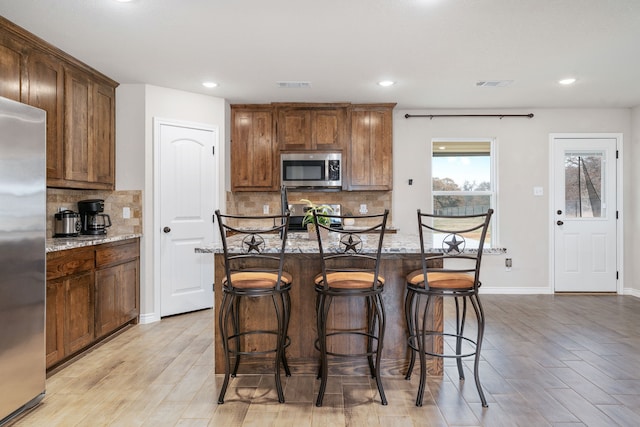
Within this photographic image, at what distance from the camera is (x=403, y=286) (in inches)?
109

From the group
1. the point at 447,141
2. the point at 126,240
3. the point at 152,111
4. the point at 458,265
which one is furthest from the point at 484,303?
the point at 152,111

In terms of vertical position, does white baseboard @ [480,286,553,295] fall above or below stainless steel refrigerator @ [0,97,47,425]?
below

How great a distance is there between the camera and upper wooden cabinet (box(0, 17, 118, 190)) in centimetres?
292

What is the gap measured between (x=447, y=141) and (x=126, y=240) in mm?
4032

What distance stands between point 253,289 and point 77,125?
2443 millimetres

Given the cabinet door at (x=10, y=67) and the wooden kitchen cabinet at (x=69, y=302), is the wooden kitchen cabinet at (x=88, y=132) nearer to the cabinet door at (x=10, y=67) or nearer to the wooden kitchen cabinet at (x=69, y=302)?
the cabinet door at (x=10, y=67)

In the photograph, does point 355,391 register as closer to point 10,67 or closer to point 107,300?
point 107,300

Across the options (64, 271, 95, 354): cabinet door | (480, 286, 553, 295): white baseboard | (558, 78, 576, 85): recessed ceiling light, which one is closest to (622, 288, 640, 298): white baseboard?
(480, 286, 553, 295): white baseboard

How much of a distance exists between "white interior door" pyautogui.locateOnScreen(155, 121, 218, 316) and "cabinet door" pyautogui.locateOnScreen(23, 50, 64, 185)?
982 millimetres

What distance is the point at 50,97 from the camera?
3.26 meters

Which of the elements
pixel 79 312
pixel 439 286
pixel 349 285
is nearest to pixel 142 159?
pixel 79 312

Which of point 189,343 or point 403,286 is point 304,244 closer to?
point 403,286

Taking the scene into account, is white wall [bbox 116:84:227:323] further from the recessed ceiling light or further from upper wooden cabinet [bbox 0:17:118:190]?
the recessed ceiling light

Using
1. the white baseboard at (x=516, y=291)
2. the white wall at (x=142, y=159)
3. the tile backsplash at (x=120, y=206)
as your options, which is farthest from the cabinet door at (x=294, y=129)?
the white baseboard at (x=516, y=291)
